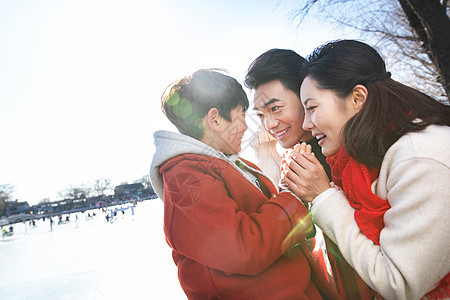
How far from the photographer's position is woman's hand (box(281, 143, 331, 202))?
4.02 ft

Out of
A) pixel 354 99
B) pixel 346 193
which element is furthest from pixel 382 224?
pixel 354 99

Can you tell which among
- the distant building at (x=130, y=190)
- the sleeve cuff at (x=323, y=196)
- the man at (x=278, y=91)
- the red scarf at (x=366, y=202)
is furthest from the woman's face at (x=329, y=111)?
the distant building at (x=130, y=190)

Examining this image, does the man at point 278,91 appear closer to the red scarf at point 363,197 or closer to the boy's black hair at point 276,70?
the boy's black hair at point 276,70

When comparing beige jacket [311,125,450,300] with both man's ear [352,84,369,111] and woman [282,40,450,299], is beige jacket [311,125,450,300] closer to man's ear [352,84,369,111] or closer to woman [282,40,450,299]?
woman [282,40,450,299]


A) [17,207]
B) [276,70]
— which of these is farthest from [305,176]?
[17,207]

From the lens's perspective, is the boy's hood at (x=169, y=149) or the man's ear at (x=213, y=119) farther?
the man's ear at (x=213, y=119)

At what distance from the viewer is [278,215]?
3.40ft

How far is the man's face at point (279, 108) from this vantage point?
1.86 metres

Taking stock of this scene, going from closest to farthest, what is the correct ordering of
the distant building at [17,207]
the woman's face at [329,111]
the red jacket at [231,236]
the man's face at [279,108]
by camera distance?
the red jacket at [231,236] → the woman's face at [329,111] → the man's face at [279,108] → the distant building at [17,207]

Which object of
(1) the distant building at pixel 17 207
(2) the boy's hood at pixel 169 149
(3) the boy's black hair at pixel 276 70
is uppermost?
(3) the boy's black hair at pixel 276 70

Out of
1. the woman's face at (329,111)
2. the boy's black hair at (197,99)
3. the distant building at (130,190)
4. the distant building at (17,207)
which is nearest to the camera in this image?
the woman's face at (329,111)

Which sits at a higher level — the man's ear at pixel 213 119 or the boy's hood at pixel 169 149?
the man's ear at pixel 213 119

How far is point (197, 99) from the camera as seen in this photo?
4.68 feet

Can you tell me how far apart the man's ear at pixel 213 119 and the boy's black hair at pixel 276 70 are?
655 millimetres
